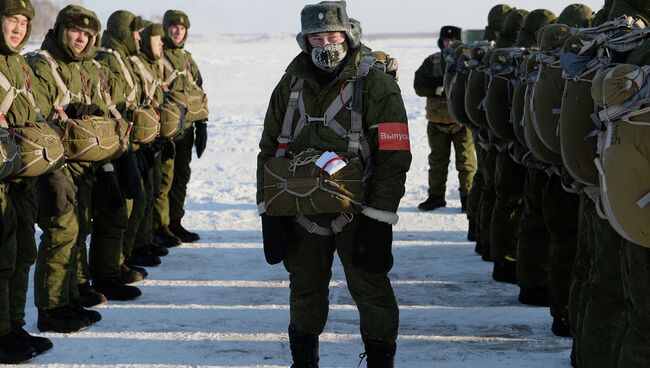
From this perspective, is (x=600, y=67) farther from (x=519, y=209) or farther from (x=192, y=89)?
(x=192, y=89)

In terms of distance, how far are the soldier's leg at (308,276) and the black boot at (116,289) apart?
2.67m

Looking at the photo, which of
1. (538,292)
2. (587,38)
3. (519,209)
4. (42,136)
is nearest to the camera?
(587,38)

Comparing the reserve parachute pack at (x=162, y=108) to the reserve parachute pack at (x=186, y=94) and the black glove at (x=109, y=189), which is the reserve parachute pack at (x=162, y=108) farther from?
the black glove at (x=109, y=189)

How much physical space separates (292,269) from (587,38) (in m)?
1.90

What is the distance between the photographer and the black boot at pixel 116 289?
753 cm

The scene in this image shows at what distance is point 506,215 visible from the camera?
317 inches

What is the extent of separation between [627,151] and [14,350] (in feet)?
12.5

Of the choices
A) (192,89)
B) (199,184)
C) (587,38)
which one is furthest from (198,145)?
(587,38)

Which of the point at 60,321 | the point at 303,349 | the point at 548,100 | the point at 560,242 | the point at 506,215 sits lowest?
the point at 60,321

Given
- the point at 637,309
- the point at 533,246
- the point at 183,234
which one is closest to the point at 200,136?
the point at 183,234

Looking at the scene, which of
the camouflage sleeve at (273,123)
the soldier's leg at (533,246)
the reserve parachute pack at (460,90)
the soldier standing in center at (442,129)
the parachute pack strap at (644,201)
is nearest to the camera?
the parachute pack strap at (644,201)

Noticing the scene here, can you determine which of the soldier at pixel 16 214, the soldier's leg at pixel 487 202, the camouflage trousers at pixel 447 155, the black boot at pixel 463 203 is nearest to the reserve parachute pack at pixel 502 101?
the soldier's leg at pixel 487 202

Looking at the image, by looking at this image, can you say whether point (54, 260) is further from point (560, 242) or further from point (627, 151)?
point (627, 151)

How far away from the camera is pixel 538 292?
7188mm
